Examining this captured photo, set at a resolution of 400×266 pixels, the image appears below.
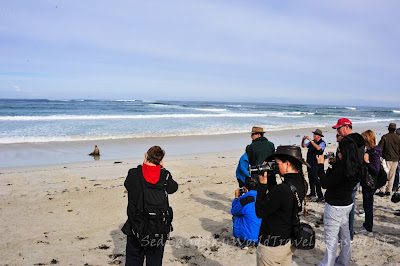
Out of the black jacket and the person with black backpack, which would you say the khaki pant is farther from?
the black jacket

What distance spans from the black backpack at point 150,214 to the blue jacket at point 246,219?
2026 mm

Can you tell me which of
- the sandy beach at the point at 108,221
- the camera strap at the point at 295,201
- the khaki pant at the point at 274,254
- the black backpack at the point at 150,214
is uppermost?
the camera strap at the point at 295,201

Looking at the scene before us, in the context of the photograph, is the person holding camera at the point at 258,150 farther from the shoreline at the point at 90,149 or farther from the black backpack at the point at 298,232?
the shoreline at the point at 90,149

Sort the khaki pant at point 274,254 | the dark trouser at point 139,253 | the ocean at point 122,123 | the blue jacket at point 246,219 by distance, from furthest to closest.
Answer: the ocean at point 122,123 → the blue jacket at point 246,219 → the dark trouser at point 139,253 → the khaki pant at point 274,254

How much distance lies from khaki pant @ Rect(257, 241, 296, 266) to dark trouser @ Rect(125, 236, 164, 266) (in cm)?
115

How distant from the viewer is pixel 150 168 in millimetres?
3297

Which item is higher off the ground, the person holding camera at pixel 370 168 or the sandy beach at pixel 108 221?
the person holding camera at pixel 370 168

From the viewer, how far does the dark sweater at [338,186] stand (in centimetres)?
373

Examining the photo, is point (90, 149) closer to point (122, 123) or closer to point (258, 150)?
point (258, 150)

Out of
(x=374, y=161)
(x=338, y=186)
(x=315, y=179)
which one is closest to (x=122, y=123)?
(x=315, y=179)

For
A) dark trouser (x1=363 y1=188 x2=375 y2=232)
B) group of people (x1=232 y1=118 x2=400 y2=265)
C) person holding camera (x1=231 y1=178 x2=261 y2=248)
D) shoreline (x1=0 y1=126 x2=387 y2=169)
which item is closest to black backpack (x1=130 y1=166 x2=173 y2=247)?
group of people (x1=232 y1=118 x2=400 y2=265)

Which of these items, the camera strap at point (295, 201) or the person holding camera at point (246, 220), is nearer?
the camera strap at point (295, 201)

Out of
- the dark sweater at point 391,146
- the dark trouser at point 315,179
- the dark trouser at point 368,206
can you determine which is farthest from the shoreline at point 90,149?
the dark trouser at point 368,206

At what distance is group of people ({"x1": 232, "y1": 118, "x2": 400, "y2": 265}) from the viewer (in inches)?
112
